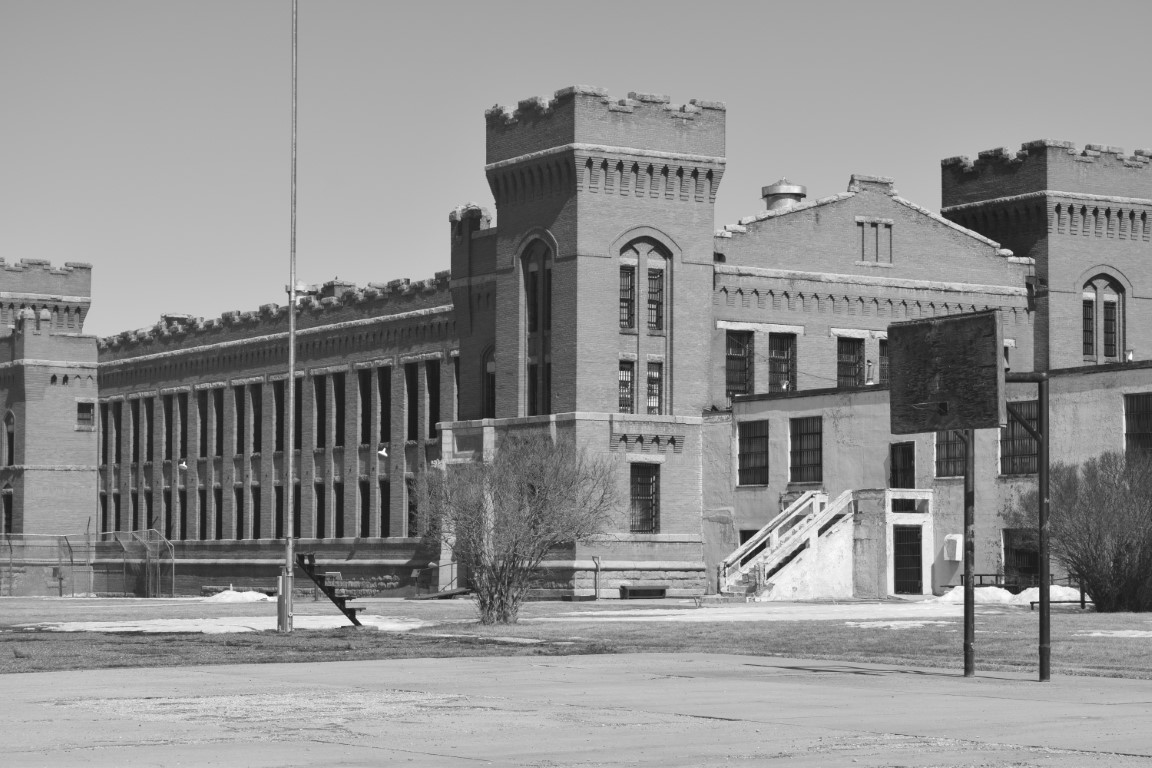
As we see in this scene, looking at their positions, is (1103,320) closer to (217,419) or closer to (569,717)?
(217,419)

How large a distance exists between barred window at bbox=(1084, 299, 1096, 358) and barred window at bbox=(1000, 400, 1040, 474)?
588 inches

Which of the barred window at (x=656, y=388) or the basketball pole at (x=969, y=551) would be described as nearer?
the basketball pole at (x=969, y=551)

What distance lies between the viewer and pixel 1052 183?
67000mm

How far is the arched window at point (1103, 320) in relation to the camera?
68.0 metres

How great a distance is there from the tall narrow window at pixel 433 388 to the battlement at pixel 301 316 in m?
2.07

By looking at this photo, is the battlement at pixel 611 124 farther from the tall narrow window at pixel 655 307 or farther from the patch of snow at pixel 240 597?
the patch of snow at pixel 240 597

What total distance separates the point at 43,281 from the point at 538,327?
3960 cm

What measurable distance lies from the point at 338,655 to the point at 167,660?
247 centimetres

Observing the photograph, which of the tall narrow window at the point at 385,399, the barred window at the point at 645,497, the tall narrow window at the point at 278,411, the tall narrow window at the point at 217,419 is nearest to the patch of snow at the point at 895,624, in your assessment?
the barred window at the point at 645,497

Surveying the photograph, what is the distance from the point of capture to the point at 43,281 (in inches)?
3632

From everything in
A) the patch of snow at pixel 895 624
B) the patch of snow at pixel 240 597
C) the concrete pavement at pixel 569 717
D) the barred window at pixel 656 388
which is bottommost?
the patch of snow at pixel 240 597

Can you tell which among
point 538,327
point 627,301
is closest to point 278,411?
point 538,327

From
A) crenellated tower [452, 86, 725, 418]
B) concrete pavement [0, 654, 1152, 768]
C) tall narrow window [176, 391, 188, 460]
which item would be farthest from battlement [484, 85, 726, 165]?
concrete pavement [0, 654, 1152, 768]

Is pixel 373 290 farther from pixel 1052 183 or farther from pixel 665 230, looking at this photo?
pixel 1052 183
